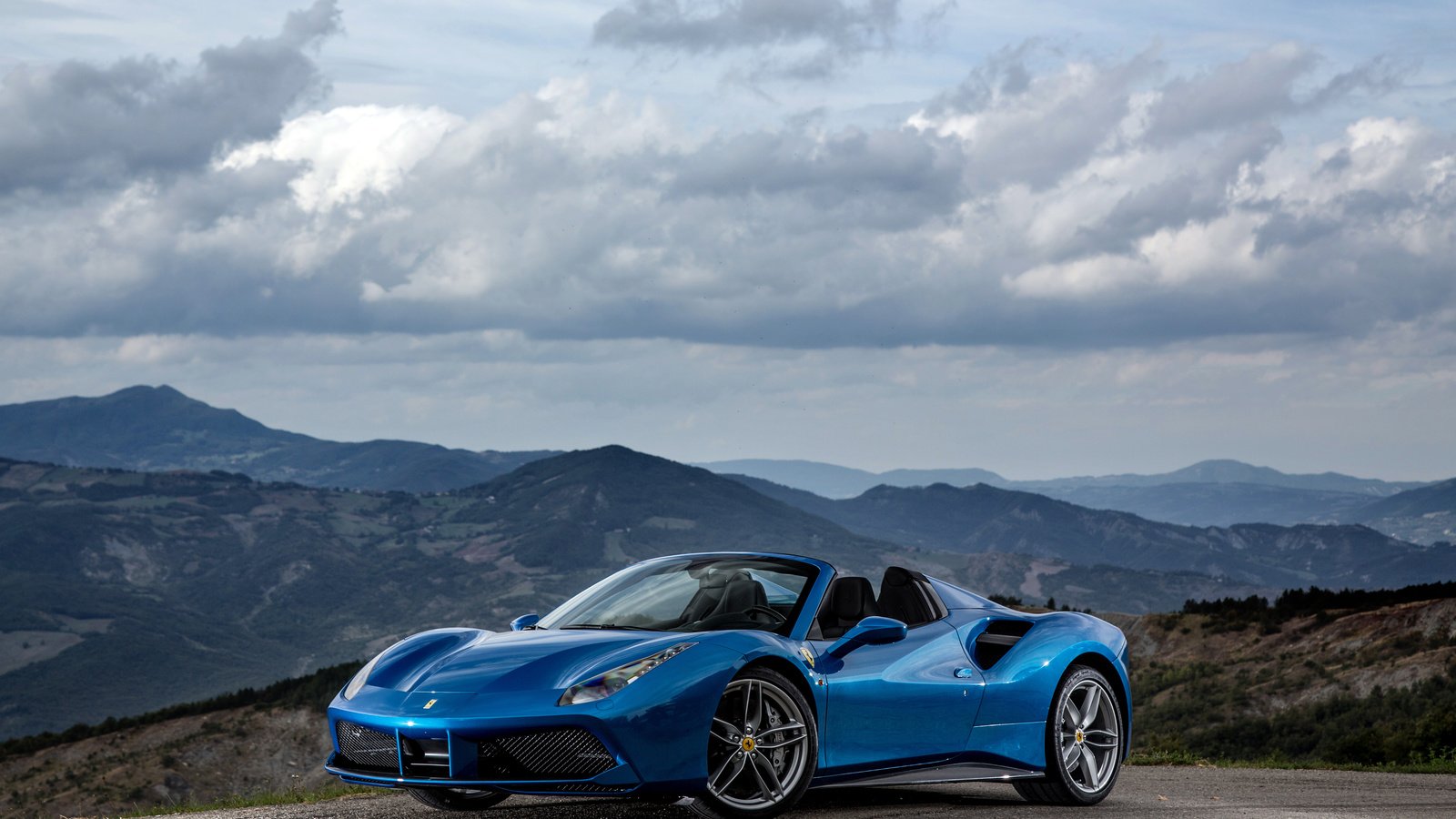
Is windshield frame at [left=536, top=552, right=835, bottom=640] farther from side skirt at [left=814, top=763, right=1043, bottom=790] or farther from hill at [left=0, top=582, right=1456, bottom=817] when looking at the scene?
hill at [left=0, top=582, right=1456, bottom=817]

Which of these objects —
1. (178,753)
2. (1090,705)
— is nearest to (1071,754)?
(1090,705)

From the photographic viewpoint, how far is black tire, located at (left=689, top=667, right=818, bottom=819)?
7852 millimetres

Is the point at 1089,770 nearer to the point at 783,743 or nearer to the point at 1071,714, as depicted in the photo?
the point at 1071,714

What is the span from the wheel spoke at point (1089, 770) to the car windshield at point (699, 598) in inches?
97.8

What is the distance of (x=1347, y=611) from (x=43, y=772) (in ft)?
264

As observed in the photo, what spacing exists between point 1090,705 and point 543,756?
4.37 m

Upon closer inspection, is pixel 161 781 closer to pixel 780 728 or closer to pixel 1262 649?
pixel 1262 649

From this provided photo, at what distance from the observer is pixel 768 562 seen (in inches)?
361

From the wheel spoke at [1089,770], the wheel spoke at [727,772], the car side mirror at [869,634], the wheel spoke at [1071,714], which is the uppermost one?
the car side mirror at [869,634]

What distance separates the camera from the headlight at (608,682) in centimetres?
745

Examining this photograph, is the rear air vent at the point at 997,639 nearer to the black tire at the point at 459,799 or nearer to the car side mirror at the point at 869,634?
the car side mirror at the point at 869,634

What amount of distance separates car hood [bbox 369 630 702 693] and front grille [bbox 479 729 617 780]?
0.27m

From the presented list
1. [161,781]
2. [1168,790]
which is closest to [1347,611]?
[1168,790]

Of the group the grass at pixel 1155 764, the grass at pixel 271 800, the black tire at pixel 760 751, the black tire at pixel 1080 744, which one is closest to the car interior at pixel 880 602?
the black tire at pixel 760 751
